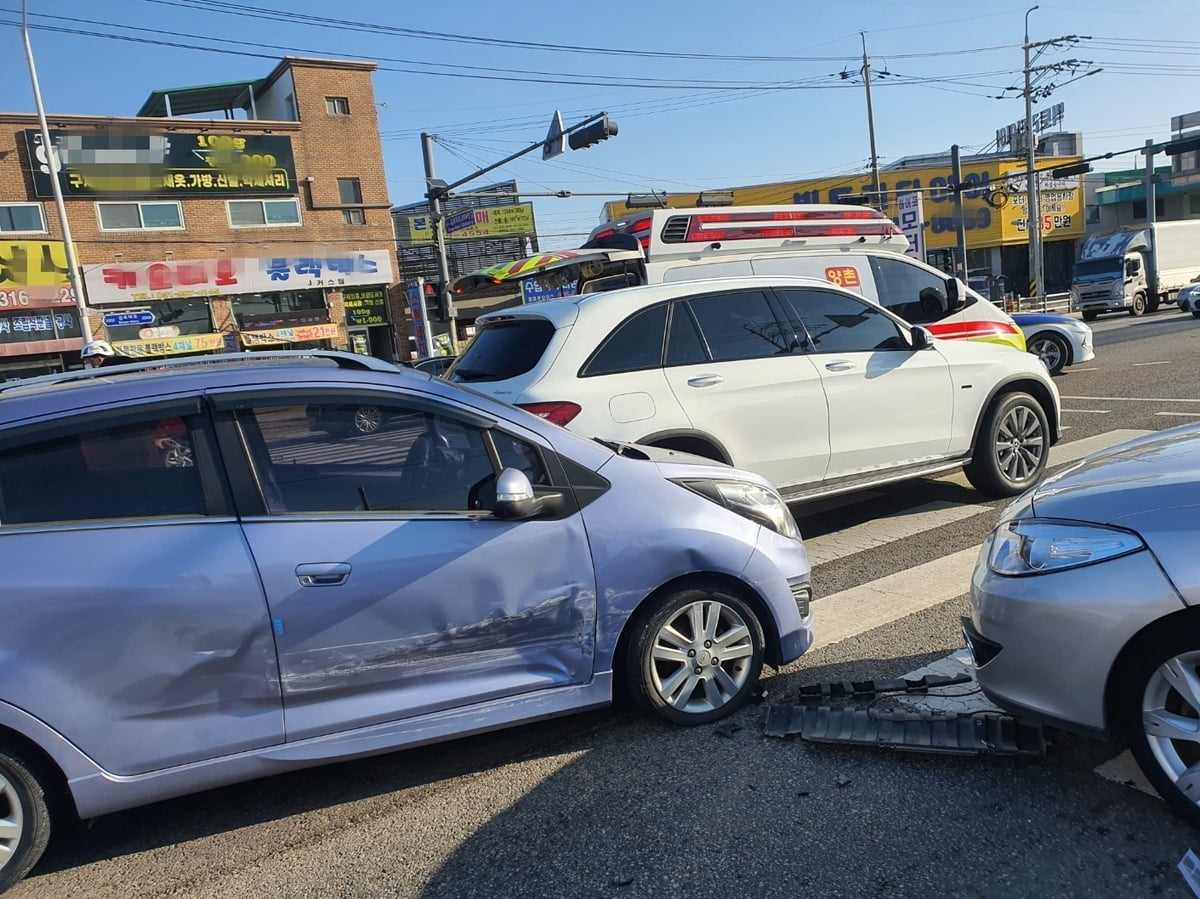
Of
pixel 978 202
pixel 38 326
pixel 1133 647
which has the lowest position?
pixel 1133 647

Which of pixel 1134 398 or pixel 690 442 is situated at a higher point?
pixel 690 442

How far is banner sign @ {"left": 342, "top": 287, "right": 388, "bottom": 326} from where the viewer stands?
102ft

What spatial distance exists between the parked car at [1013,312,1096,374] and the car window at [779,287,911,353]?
9537 mm

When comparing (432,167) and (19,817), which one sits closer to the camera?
(19,817)

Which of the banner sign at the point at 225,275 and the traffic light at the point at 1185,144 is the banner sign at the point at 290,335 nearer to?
the banner sign at the point at 225,275

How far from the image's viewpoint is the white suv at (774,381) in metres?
5.26

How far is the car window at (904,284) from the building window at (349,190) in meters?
26.8

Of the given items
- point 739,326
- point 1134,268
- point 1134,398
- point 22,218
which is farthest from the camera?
point 1134,268

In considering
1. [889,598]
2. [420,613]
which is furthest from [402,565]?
[889,598]

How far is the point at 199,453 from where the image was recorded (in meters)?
2.95

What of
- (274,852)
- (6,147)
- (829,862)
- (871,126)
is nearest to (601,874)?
(829,862)

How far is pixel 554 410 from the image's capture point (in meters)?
5.01

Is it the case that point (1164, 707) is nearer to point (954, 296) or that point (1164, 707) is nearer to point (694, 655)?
point (694, 655)

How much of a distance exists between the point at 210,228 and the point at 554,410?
90.2ft
